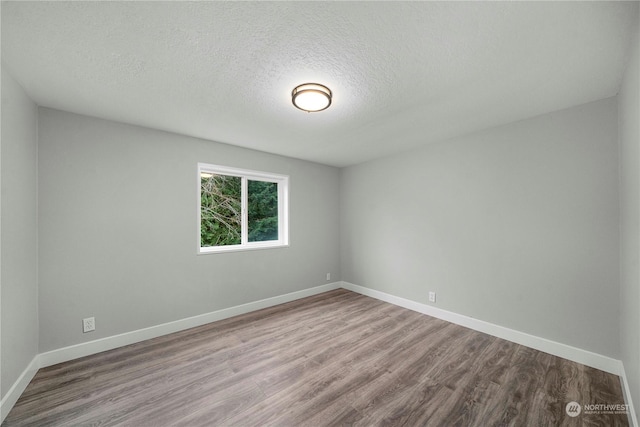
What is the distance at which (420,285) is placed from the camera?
3.52 meters

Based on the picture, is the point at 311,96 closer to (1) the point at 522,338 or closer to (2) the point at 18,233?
(2) the point at 18,233

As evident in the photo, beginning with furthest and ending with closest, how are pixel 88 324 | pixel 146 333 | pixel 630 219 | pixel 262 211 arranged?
pixel 262 211, pixel 146 333, pixel 88 324, pixel 630 219

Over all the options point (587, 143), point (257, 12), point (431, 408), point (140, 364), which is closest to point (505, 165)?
point (587, 143)

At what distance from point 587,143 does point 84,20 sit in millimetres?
3853

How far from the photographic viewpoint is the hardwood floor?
166 centimetres

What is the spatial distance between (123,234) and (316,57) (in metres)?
2.64

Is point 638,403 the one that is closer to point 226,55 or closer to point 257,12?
point 257,12

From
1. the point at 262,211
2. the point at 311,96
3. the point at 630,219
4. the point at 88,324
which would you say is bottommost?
the point at 88,324

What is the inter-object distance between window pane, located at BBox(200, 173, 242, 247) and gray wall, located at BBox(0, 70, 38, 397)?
152cm

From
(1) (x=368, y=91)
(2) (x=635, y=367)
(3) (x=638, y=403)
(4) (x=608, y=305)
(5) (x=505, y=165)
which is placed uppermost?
(1) (x=368, y=91)

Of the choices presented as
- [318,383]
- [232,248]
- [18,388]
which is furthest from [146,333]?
[318,383]

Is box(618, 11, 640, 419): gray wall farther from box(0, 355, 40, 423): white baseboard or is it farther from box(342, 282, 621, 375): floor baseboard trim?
box(0, 355, 40, 423): white baseboard

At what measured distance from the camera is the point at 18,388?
183cm

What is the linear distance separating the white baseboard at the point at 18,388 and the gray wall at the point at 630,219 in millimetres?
3963
